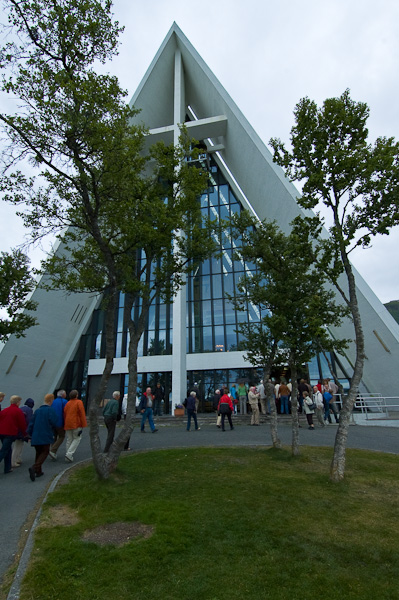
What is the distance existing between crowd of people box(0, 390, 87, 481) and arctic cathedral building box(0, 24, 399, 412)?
11.4m

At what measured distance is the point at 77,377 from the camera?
76.9 ft

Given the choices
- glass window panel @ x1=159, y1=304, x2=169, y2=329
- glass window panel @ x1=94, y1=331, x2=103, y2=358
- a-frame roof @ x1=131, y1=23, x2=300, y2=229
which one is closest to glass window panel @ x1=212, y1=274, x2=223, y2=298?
glass window panel @ x1=159, y1=304, x2=169, y2=329

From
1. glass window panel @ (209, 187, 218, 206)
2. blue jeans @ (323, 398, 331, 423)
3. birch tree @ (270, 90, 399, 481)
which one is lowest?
blue jeans @ (323, 398, 331, 423)

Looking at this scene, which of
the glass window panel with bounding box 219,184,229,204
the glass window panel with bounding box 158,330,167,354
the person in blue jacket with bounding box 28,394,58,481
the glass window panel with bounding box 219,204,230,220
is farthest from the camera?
the glass window panel with bounding box 219,184,229,204

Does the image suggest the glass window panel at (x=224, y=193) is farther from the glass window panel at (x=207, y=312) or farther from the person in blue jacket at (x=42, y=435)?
the person in blue jacket at (x=42, y=435)

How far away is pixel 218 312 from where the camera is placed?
23.1 metres

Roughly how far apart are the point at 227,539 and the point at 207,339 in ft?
62.1

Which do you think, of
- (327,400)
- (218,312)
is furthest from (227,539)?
(218,312)

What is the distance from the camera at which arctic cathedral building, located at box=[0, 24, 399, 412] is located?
1880 centimetres

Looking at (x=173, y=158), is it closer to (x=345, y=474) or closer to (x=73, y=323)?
(x=345, y=474)

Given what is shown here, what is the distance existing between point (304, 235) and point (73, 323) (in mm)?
19561

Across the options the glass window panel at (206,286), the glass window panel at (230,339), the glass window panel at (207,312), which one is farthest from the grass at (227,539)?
the glass window panel at (206,286)

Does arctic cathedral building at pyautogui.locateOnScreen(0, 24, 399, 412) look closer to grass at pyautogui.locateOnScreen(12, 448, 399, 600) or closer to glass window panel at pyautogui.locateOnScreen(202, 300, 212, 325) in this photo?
glass window panel at pyautogui.locateOnScreen(202, 300, 212, 325)

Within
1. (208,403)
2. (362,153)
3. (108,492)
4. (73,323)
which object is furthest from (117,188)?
(73,323)
